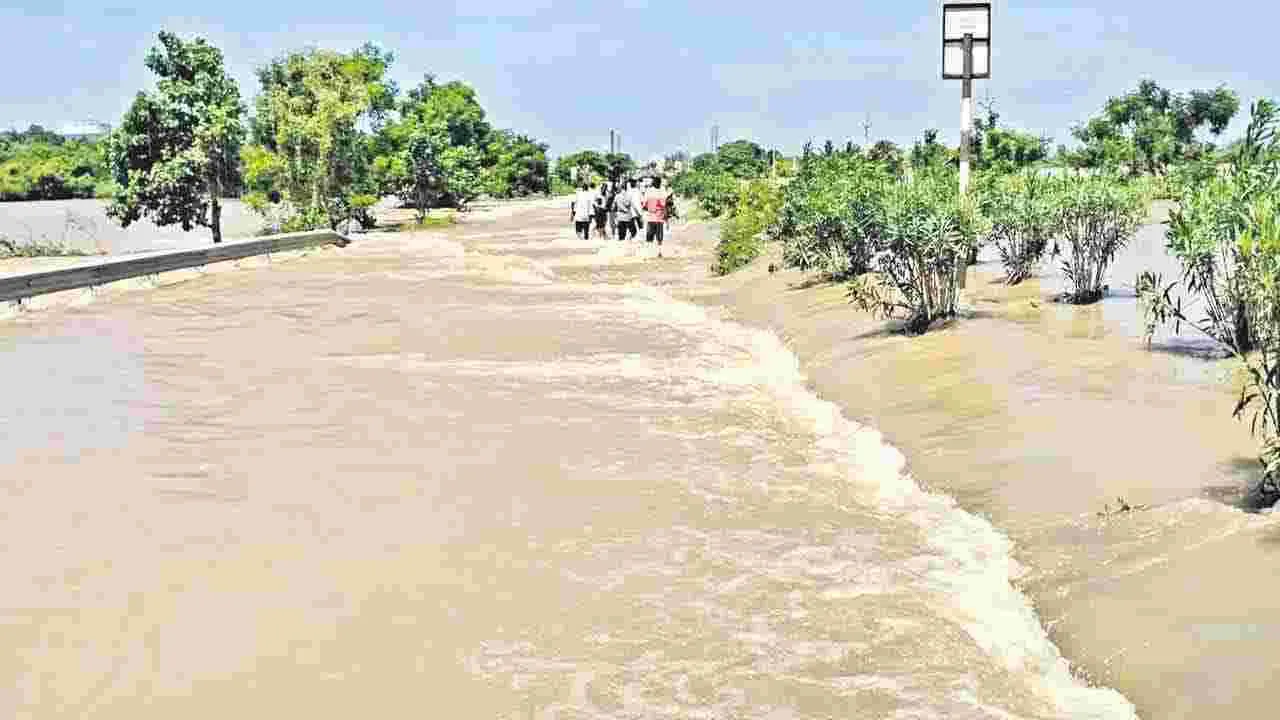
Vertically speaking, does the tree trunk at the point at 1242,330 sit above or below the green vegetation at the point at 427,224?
below

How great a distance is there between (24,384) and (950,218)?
9218mm

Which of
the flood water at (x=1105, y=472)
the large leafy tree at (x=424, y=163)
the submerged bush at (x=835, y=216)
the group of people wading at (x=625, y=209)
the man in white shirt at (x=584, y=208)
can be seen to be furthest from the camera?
the large leafy tree at (x=424, y=163)

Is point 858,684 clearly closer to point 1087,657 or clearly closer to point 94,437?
point 1087,657

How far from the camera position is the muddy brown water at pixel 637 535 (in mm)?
5281

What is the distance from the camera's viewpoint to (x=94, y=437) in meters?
10.1

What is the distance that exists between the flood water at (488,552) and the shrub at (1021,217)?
5954 millimetres

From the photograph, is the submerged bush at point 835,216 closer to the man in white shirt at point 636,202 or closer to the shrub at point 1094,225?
the shrub at point 1094,225

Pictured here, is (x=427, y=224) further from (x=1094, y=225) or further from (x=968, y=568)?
(x=968, y=568)

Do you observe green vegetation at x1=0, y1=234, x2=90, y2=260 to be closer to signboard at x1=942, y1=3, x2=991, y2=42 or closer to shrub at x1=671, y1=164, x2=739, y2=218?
shrub at x1=671, y1=164, x2=739, y2=218

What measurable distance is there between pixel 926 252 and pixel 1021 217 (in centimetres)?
517

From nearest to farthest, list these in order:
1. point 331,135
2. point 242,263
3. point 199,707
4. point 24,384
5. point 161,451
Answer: point 199,707 < point 161,451 < point 24,384 < point 242,263 < point 331,135

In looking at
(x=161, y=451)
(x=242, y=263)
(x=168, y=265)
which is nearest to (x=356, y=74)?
(x=242, y=263)

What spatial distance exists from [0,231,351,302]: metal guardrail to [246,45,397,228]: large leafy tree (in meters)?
13.7

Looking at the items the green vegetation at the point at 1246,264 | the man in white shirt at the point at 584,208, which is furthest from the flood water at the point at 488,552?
the man in white shirt at the point at 584,208
